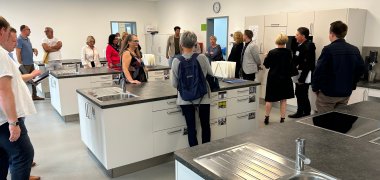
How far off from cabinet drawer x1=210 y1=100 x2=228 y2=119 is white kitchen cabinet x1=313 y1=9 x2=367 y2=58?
2.21 metres

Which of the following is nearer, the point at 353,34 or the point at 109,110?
the point at 109,110

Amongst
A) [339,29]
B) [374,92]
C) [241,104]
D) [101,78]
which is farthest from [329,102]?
[101,78]

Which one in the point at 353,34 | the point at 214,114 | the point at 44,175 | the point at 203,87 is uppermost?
the point at 353,34

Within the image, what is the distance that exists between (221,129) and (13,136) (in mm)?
2174

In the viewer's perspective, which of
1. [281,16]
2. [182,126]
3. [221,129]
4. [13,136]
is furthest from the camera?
[281,16]

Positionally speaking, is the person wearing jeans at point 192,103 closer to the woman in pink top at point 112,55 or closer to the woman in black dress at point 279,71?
the woman in black dress at point 279,71

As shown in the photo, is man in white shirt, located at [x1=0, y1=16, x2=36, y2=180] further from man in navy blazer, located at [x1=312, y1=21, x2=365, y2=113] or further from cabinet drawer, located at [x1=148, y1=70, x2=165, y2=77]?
cabinet drawer, located at [x1=148, y1=70, x2=165, y2=77]

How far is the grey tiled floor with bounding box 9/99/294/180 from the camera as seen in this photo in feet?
9.30

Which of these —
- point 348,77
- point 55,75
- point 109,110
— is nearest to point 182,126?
point 109,110

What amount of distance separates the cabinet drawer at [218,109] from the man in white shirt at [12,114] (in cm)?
184

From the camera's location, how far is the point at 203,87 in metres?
2.73

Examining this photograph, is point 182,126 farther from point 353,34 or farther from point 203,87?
point 353,34

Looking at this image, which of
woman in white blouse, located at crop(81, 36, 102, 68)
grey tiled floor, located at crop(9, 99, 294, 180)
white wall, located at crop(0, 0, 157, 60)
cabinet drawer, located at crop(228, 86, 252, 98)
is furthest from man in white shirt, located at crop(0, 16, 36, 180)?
white wall, located at crop(0, 0, 157, 60)

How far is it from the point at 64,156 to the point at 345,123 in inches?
115
